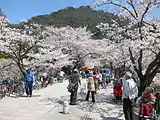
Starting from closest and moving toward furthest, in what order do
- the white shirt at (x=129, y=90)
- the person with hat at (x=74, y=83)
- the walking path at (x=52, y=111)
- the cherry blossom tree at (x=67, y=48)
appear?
the white shirt at (x=129, y=90) < the walking path at (x=52, y=111) < the person with hat at (x=74, y=83) < the cherry blossom tree at (x=67, y=48)

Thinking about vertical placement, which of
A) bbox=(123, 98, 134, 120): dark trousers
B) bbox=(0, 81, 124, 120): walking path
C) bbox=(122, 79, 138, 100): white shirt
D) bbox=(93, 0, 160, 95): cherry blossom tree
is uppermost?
bbox=(93, 0, 160, 95): cherry blossom tree

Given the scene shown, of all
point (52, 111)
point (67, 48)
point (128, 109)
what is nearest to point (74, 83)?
point (52, 111)

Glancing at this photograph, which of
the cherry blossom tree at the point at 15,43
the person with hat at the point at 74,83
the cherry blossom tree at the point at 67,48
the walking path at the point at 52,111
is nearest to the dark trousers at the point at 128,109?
the walking path at the point at 52,111

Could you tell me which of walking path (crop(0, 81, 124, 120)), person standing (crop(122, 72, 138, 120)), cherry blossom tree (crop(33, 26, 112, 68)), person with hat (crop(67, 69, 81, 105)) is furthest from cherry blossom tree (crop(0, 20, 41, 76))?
person standing (crop(122, 72, 138, 120))

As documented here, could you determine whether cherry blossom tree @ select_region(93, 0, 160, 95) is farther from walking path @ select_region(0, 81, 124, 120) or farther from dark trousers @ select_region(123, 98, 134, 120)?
dark trousers @ select_region(123, 98, 134, 120)

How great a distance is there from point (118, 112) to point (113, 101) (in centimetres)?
297

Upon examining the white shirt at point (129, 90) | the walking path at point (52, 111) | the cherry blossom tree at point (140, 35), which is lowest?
the walking path at point (52, 111)

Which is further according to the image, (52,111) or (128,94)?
(52,111)

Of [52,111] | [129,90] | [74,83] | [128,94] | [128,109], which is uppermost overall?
[74,83]

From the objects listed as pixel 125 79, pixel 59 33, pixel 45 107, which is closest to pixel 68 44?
pixel 59 33

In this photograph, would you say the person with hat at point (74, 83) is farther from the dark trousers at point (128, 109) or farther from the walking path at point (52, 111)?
the dark trousers at point (128, 109)

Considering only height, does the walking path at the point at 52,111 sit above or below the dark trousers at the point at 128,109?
below

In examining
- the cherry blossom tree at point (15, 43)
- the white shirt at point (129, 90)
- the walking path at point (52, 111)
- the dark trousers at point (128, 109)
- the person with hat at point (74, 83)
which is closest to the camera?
the white shirt at point (129, 90)

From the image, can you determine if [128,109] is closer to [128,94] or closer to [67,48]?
[128,94]
